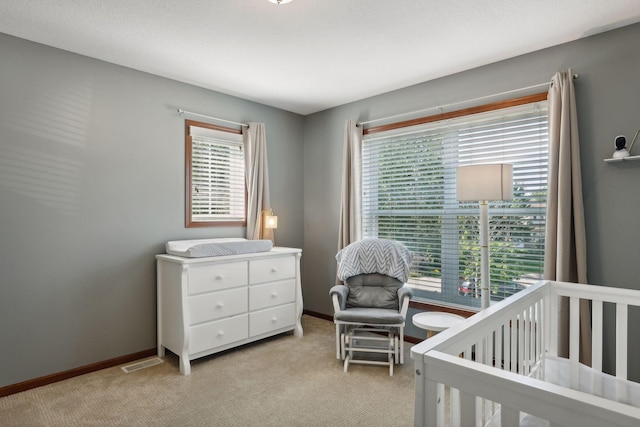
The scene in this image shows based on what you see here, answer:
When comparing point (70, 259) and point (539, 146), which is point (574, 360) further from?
point (70, 259)

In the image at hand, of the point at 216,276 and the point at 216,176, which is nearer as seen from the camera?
the point at 216,276

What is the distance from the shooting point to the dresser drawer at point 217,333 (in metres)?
2.96

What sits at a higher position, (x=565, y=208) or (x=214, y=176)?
(x=214, y=176)

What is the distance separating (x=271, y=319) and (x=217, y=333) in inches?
23.0

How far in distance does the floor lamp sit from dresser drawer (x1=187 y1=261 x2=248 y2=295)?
1.97m

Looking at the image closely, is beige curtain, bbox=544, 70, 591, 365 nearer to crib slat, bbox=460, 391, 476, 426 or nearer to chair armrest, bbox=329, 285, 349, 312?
chair armrest, bbox=329, 285, 349, 312

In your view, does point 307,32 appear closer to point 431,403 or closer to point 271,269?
point 271,269

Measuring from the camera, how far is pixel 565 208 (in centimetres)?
256

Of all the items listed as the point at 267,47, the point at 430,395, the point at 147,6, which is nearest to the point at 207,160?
the point at 267,47

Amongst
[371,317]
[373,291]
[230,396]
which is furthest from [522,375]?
[373,291]

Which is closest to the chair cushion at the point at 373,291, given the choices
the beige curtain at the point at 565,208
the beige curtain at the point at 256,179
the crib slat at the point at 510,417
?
the beige curtain at the point at 256,179

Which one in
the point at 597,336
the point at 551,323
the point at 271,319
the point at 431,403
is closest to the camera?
the point at 431,403

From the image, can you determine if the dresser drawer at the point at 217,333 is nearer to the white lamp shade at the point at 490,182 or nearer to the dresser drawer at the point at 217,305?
the dresser drawer at the point at 217,305

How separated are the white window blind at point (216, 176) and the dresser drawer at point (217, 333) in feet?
3.50
